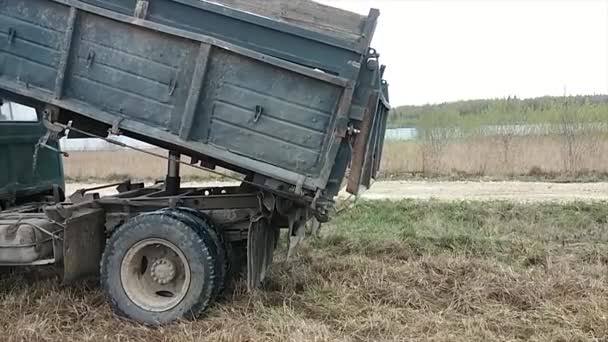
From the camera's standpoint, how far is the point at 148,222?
5.26 meters

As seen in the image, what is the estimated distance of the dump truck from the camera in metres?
4.90

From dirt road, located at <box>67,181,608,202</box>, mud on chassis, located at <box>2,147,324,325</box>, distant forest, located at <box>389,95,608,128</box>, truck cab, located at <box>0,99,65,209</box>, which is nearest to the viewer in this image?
mud on chassis, located at <box>2,147,324,325</box>

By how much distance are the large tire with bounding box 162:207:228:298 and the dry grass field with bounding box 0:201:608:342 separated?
0.25 m

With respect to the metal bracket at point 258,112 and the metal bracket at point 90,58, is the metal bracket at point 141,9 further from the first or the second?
the metal bracket at point 258,112

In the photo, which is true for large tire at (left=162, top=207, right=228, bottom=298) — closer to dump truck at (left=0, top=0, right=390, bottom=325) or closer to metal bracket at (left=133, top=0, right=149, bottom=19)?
dump truck at (left=0, top=0, right=390, bottom=325)

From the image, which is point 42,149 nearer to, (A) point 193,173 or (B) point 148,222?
(B) point 148,222

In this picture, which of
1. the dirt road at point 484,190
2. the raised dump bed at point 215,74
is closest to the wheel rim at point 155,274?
the raised dump bed at point 215,74

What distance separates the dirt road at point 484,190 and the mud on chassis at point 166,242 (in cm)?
780

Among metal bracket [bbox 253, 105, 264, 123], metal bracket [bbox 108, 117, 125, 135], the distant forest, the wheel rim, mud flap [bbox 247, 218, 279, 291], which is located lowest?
the wheel rim

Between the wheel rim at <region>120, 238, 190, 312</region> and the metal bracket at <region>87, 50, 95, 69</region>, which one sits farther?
the wheel rim at <region>120, 238, 190, 312</region>

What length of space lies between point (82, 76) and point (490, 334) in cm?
362

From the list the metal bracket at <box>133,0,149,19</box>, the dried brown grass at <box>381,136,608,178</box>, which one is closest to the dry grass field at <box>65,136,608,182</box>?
the dried brown grass at <box>381,136,608,178</box>

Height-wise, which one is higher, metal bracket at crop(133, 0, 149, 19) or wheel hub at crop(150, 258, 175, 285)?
metal bracket at crop(133, 0, 149, 19)

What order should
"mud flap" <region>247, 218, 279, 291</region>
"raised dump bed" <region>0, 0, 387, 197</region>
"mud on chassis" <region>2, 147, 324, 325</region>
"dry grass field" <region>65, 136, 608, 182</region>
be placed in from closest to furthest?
"raised dump bed" <region>0, 0, 387, 197</region> < "mud on chassis" <region>2, 147, 324, 325</region> < "mud flap" <region>247, 218, 279, 291</region> < "dry grass field" <region>65, 136, 608, 182</region>
